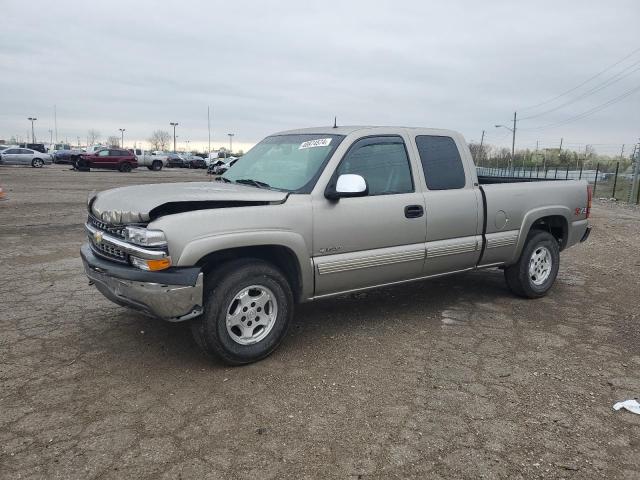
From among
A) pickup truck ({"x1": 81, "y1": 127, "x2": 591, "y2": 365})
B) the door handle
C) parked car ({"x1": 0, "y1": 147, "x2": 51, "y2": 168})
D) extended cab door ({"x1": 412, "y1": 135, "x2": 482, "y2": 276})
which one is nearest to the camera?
pickup truck ({"x1": 81, "y1": 127, "x2": 591, "y2": 365})

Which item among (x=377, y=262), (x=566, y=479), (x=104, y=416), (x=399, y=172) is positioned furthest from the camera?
(x=399, y=172)

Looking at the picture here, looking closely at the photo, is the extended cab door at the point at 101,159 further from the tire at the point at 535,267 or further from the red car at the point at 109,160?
the tire at the point at 535,267

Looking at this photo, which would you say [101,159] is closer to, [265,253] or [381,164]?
[381,164]

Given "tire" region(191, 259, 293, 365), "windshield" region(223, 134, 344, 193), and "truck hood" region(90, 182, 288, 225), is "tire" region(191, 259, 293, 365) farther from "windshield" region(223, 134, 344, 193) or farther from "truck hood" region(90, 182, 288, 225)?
"windshield" region(223, 134, 344, 193)

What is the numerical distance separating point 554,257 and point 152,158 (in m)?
40.8

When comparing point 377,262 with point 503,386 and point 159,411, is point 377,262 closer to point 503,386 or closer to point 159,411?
point 503,386

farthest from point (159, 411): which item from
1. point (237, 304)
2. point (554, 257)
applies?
point (554, 257)

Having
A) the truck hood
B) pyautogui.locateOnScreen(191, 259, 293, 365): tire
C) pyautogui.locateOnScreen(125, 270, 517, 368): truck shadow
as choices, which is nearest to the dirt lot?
pyautogui.locateOnScreen(125, 270, 517, 368): truck shadow

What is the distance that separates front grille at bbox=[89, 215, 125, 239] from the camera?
12.1ft

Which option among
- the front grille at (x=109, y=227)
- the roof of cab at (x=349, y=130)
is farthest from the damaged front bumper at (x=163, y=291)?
the roof of cab at (x=349, y=130)

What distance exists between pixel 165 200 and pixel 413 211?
2.19 m

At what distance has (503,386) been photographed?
3.67 meters

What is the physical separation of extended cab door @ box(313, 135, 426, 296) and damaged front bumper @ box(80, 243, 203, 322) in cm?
103

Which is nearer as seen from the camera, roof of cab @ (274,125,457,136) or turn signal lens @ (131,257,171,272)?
turn signal lens @ (131,257,171,272)
